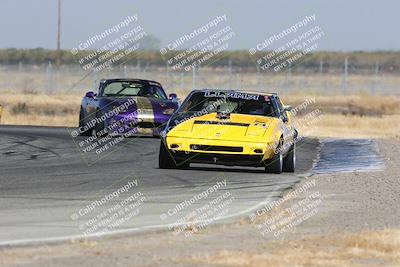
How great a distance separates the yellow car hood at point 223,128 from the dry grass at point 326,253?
268 inches

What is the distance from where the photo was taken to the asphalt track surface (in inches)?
445

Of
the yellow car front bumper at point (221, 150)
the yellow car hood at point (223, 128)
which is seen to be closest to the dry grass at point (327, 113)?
the yellow car hood at point (223, 128)

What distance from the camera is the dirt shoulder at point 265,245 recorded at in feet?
30.0

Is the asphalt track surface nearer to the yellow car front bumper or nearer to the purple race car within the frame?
the yellow car front bumper

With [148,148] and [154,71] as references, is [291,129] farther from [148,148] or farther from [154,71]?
[154,71]

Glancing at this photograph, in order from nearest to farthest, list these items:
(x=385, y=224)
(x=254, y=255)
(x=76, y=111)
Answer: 1. (x=254, y=255)
2. (x=385, y=224)
3. (x=76, y=111)

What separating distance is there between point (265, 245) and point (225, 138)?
24.4 ft

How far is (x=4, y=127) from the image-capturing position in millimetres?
29969

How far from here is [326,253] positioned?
9.62m

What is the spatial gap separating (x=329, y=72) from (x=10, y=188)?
92304mm

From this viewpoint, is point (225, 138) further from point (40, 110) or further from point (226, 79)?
point (226, 79)

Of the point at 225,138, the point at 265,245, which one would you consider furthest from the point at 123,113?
the point at 265,245

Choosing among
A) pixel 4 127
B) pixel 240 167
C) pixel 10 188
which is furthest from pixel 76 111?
pixel 10 188

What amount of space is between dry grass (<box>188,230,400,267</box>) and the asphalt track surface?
5.25ft
